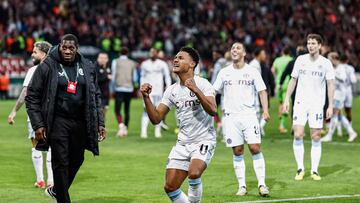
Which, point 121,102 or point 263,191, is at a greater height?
point 121,102

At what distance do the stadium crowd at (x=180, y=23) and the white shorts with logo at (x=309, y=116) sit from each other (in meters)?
25.6

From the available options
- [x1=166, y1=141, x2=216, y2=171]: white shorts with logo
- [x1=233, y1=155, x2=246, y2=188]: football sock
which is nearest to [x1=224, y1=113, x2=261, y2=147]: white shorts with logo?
[x1=233, y1=155, x2=246, y2=188]: football sock

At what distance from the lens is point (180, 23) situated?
51906 millimetres

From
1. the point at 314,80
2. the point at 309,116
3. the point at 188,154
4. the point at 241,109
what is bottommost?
the point at 188,154

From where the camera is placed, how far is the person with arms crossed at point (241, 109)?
15.0m

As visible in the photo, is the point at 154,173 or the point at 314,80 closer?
the point at 314,80

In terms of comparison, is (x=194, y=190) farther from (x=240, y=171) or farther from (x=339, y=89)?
(x=339, y=89)

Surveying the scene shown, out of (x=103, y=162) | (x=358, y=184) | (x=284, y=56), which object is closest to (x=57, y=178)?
(x=358, y=184)

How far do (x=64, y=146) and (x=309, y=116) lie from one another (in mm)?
5957

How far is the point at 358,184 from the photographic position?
1611 cm

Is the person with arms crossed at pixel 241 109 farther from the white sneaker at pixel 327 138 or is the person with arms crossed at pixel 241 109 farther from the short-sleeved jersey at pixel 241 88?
the white sneaker at pixel 327 138

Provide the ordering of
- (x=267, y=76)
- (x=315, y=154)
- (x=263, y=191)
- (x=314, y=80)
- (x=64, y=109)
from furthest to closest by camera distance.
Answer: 1. (x=267, y=76)
2. (x=314, y=80)
3. (x=315, y=154)
4. (x=263, y=191)
5. (x=64, y=109)

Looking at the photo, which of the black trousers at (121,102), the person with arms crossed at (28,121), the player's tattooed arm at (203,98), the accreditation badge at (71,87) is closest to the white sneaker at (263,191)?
the player's tattooed arm at (203,98)

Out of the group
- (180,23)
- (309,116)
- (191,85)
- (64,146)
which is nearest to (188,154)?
(191,85)
